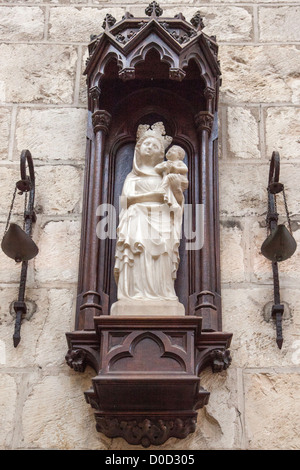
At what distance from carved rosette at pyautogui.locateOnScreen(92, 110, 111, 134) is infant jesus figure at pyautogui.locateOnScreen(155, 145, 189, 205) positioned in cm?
42

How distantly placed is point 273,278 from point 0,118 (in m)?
1.83

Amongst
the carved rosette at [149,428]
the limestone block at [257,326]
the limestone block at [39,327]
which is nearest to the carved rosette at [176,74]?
the limestone block at [257,326]

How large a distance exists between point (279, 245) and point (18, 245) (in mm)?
1254

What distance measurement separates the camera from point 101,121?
465 cm

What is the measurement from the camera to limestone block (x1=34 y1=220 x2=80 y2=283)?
445 centimetres

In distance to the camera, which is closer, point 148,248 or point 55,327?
point 148,248

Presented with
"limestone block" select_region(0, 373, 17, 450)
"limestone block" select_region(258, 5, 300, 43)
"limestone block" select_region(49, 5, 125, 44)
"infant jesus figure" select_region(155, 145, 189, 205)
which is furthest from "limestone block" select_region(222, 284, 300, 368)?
"limestone block" select_region(49, 5, 125, 44)

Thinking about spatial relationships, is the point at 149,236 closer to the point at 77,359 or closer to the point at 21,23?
the point at 77,359

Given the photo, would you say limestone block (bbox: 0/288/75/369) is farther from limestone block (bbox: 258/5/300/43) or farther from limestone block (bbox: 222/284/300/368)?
limestone block (bbox: 258/5/300/43)

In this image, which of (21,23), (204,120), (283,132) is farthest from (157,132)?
(21,23)

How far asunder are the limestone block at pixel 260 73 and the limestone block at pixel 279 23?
0.26 feet

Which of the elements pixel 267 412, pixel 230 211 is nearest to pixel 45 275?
pixel 230 211

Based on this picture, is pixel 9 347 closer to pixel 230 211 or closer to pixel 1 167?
pixel 1 167

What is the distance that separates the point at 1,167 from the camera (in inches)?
188
